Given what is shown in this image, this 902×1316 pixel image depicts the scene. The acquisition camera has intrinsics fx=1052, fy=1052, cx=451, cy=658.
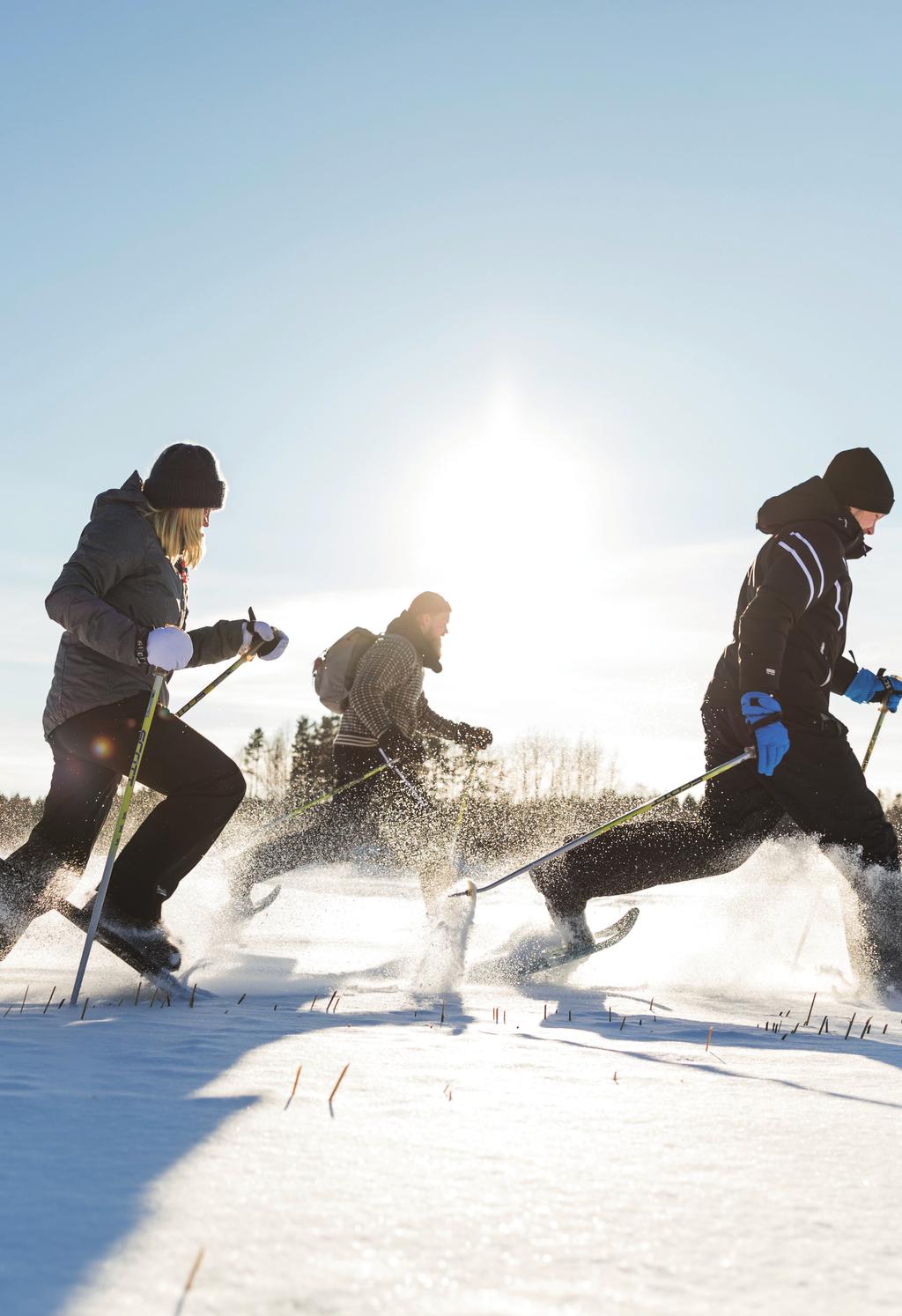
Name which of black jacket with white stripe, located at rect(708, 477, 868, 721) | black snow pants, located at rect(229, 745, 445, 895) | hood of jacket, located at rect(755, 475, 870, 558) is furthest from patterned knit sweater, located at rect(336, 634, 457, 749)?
hood of jacket, located at rect(755, 475, 870, 558)

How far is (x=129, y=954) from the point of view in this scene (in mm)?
3838

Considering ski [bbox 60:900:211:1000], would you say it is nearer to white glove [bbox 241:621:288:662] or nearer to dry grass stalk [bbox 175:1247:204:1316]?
white glove [bbox 241:621:288:662]

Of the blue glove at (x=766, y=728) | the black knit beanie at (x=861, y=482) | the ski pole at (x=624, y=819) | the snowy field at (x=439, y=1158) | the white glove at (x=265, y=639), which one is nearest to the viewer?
the snowy field at (x=439, y=1158)

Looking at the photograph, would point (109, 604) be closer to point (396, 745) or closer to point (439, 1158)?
point (439, 1158)

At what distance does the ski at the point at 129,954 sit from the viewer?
→ 3.83 meters

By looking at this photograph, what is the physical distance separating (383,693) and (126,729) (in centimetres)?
289

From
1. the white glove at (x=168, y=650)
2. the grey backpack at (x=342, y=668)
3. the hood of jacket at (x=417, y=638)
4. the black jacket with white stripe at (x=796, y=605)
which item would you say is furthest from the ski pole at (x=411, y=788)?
the white glove at (x=168, y=650)

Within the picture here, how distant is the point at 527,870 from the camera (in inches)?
207

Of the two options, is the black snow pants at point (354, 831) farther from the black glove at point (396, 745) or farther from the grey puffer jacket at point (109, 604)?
the grey puffer jacket at point (109, 604)

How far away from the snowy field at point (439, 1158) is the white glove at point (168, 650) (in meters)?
1.16

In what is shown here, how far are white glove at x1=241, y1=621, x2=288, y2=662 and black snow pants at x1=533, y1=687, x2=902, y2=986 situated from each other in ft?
6.00

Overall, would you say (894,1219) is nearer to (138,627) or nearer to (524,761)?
(138,627)

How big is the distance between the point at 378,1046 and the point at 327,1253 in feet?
5.12

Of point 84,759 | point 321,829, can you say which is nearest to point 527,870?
point 321,829
